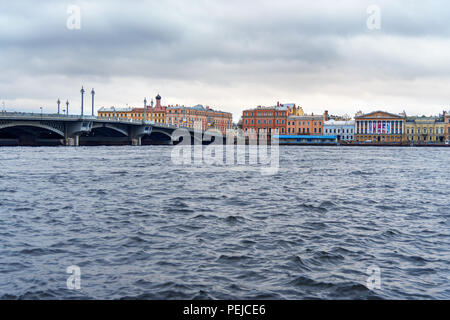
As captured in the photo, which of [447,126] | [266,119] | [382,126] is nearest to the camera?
[447,126]

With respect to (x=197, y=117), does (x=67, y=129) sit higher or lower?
lower

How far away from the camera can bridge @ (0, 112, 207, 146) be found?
187 ft

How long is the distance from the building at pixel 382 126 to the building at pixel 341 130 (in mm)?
3127

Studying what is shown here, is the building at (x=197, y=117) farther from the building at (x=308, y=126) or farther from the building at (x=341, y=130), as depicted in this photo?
the building at (x=341, y=130)

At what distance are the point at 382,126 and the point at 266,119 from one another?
31.6 meters

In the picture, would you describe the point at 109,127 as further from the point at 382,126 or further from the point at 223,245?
the point at 382,126

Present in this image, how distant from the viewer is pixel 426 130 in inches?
5025

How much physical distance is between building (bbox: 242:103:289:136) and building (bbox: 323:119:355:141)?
12.0 meters

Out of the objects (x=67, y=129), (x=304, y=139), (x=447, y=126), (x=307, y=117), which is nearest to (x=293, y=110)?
(x=307, y=117)

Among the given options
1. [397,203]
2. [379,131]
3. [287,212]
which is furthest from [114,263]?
[379,131]

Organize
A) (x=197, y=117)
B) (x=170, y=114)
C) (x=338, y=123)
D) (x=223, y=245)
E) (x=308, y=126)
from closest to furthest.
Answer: (x=223, y=245)
(x=308, y=126)
(x=338, y=123)
(x=170, y=114)
(x=197, y=117)

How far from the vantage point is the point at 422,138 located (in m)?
128

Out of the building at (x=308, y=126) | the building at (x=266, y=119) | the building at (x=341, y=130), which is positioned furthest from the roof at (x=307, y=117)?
the building at (x=341, y=130)

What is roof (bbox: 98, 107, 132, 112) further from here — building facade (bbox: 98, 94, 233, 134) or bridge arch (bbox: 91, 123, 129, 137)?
bridge arch (bbox: 91, 123, 129, 137)
